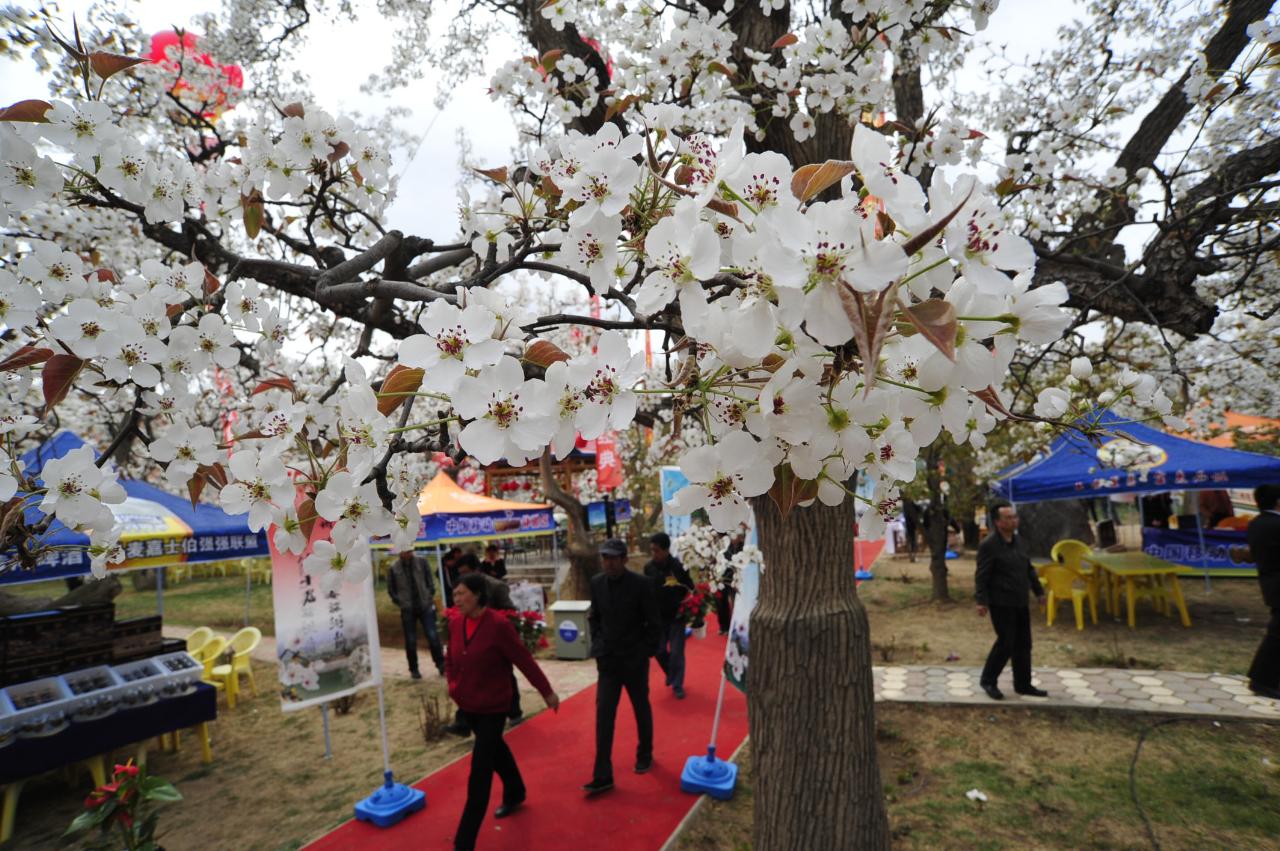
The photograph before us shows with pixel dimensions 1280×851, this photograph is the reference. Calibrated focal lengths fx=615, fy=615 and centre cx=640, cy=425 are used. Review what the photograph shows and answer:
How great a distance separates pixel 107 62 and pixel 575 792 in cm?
442

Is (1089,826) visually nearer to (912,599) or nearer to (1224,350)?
(1224,350)

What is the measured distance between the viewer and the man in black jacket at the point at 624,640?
437 cm

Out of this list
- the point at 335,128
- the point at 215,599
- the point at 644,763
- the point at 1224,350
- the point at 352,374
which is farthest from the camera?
the point at 215,599

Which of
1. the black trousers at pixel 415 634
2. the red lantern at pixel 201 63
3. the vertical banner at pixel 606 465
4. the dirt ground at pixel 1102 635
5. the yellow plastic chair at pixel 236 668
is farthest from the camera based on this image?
the vertical banner at pixel 606 465

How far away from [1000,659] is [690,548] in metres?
3.20

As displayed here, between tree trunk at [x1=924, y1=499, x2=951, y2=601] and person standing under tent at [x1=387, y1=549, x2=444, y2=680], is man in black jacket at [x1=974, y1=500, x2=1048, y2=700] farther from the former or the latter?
person standing under tent at [x1=387, y1=549, x2=444, y2=680]

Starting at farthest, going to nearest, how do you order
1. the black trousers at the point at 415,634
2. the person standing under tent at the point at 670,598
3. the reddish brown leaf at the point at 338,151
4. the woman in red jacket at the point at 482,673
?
1. the black trousers at the point at 415,634
2. the person standing under tent at the point at 670,598
3. the woman in red jacket at the point at 482,673
4. the reddish brown leaf at the point at 338,151

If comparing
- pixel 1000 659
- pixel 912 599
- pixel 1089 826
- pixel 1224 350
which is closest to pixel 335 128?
pixel 1089 826

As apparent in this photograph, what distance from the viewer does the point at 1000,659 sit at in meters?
5.19

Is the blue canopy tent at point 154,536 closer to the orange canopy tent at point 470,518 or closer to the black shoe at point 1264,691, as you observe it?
the orange canopy tent at point 470,518

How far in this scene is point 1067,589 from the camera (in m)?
7.66

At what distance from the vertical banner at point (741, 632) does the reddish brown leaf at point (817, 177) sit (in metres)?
3.55

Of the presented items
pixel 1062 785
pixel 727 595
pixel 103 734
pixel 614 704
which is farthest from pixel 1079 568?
pixel 103 734

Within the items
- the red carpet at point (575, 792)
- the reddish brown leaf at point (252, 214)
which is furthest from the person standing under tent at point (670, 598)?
the reddish brown leaf at point (252, 214)
